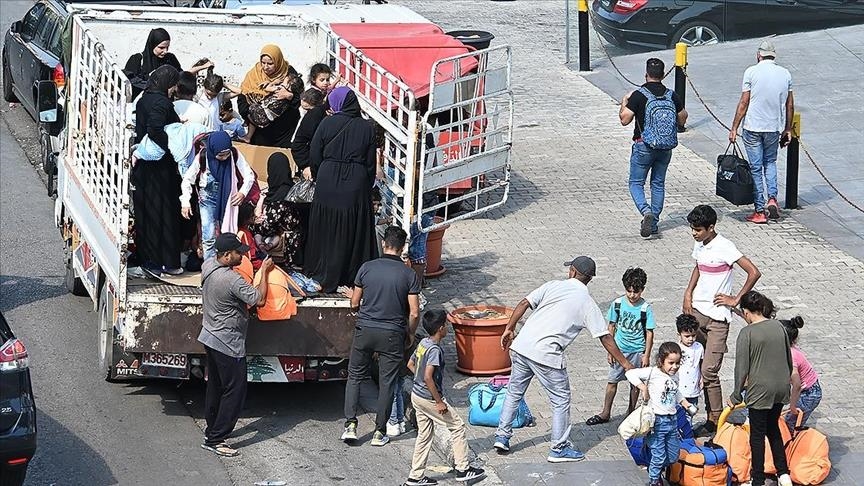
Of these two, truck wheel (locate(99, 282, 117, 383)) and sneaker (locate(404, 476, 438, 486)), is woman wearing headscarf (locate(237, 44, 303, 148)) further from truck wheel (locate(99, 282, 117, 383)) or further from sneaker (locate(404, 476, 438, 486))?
sneaker (locate(404, 476, 438, 486))

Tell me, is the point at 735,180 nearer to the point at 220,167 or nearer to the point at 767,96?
the point at 767,96

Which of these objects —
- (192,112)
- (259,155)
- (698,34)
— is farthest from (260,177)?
(698,34)

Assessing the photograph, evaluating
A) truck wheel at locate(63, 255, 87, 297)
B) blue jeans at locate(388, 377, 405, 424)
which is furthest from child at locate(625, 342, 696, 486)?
truck wheel at locate(63, 255, 87, 297)

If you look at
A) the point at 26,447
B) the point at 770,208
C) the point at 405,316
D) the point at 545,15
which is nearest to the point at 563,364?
the point at 405,316

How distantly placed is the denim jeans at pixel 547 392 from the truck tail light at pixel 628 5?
1299 centimetres

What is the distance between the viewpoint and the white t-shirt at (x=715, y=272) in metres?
10.2

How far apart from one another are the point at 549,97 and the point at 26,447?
1301 centimetres

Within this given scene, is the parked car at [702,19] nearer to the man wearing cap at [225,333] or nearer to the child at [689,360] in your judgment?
the child at [689,360]

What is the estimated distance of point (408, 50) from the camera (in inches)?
577

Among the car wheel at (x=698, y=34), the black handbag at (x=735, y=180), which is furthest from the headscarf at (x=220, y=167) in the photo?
the car wheel at (x=698, y=34)

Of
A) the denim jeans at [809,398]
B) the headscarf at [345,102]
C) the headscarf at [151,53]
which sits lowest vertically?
the denim jeans at [809,398]

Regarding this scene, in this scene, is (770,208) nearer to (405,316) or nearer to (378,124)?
(378,124)

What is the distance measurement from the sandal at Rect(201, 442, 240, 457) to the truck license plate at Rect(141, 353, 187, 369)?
61 cm

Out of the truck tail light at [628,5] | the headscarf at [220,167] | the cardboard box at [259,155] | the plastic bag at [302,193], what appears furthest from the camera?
the truck tail light at [628,5]
